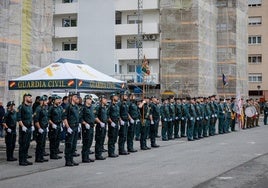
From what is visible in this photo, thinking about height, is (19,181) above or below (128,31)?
below

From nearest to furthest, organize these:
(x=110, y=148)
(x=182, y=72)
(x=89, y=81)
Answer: (x=110, y=148)
(x=89, y=81)
(x=182, y=72)

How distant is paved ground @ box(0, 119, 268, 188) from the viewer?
11.4 metres

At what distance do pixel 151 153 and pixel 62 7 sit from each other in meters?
35.5

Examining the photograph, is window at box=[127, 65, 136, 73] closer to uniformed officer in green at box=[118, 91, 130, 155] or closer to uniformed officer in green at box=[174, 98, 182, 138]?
uniformed officer in green at box=[174, 98, 182, 138]

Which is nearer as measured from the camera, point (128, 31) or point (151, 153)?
point (151, 153)

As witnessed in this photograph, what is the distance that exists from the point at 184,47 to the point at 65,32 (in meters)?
11.7

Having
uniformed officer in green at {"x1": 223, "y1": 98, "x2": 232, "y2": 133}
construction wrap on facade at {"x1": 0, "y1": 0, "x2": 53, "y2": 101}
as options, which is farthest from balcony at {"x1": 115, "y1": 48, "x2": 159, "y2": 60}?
uniformed officer in green at {"x1": 223, "y1": 98, "x2": 232, "y2": 133}

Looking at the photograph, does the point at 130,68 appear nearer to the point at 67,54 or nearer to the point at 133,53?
the point at 133,53

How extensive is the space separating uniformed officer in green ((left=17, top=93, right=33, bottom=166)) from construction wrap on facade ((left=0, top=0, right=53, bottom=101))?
1349 centimetres

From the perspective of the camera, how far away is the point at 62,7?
167ft

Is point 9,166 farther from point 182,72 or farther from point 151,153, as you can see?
point 182,72

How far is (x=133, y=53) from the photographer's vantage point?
4922 centimetres

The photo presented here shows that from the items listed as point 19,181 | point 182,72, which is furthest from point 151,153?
point 182,72

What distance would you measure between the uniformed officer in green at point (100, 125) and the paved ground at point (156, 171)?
0.40 metres
